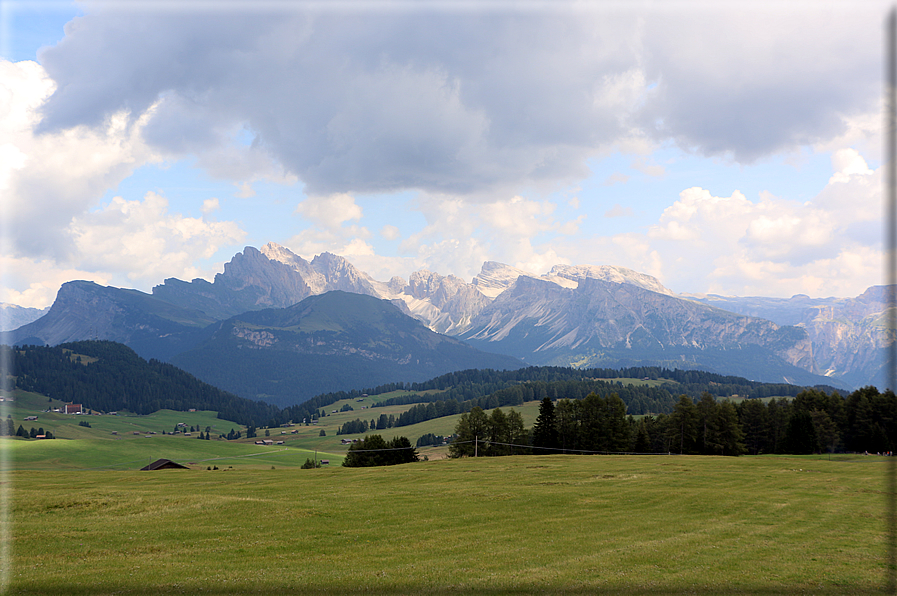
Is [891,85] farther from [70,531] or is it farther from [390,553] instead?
[70,531]

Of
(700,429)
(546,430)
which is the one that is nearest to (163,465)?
(546,430)

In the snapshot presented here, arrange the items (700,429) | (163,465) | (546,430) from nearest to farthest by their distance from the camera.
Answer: (700,429) < (546,430) < (163,465)

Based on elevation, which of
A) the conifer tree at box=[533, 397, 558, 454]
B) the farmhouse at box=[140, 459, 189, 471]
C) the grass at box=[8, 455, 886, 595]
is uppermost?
the grass at box=[8, 455, 886, 595]

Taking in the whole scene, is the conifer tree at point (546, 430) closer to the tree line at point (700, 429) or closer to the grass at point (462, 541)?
the tree line at point (700, 429)

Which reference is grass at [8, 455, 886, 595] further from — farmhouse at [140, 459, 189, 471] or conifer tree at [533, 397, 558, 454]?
farmhouse at [140, 459, 189, 471]

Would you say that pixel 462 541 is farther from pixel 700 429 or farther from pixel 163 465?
pixel 163 465

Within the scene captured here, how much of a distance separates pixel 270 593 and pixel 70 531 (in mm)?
19361

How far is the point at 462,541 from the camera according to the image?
3484cm

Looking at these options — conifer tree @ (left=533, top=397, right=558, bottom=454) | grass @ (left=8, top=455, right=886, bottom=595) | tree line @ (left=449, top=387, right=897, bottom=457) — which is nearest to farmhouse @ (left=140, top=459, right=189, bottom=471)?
tree line @ (left=449, top=387, right=897, bottom=457)

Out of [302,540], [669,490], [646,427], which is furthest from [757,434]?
[302,540]

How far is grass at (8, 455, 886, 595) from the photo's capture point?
84.5 feet

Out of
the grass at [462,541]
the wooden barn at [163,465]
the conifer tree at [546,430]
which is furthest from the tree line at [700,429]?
the grass at [462,541]

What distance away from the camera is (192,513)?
41938 millimetres

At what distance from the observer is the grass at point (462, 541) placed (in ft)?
84.5
